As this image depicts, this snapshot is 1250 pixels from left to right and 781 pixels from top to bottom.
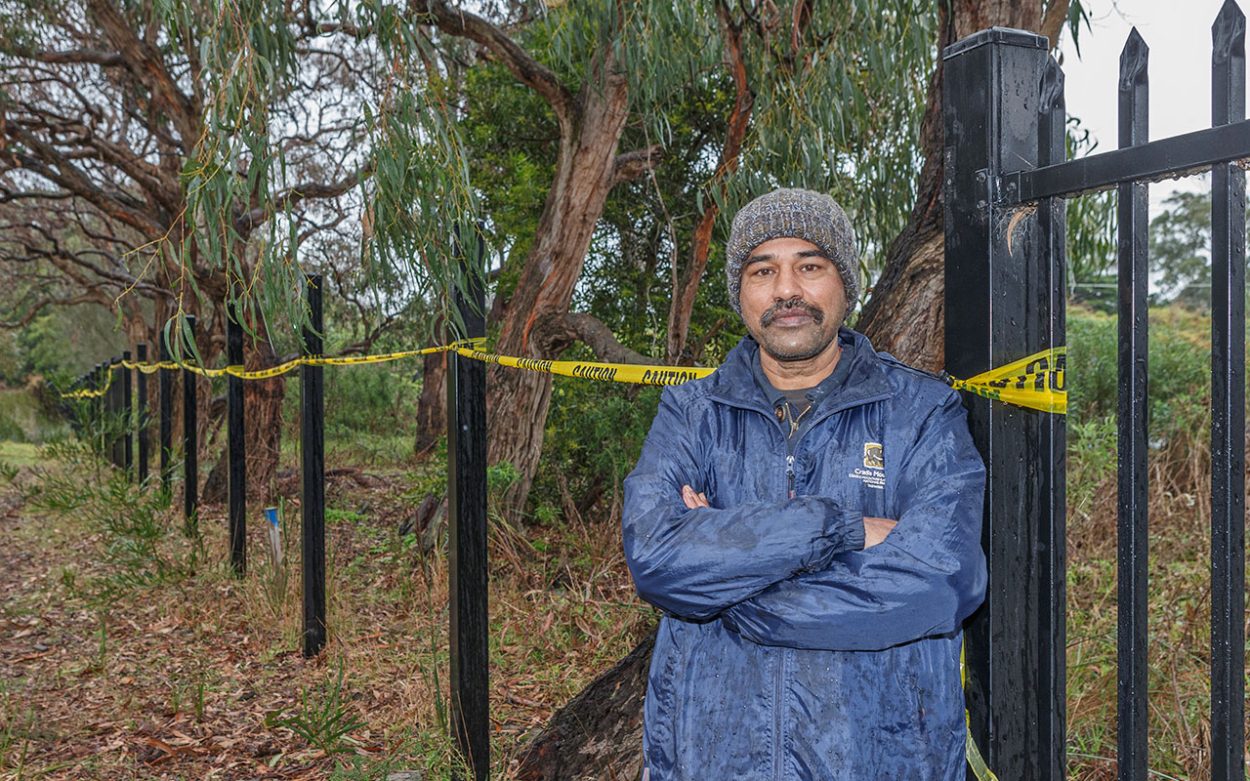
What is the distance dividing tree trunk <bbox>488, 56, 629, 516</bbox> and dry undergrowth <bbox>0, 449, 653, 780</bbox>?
0.75 metres

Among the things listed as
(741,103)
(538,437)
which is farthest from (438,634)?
(741,103)

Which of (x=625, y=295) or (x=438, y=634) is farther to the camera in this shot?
(x=625, y=295)

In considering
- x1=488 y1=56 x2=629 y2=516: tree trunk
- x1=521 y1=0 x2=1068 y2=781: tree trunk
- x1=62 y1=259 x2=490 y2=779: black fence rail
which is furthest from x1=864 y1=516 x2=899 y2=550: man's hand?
x1=488 y1=56 x2=629 y2=516: tree trunk

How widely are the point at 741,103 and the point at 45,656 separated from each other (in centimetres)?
502

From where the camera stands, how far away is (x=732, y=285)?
2277 mm

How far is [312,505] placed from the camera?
213 inches

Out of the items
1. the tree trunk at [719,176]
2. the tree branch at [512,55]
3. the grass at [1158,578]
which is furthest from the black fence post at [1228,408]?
the tree branch at [512,55]

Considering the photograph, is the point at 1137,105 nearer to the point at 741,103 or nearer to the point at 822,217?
the point at 822,217

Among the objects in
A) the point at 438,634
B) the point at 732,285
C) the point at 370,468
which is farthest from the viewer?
the point at 370,468

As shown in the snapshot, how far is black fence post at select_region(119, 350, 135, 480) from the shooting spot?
36.7ft

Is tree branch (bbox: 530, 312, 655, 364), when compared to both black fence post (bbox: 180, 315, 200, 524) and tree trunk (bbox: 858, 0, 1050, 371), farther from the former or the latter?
tree trunk (bbox: 858, 0, 1050, 371)

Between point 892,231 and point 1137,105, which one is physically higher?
point 892,231

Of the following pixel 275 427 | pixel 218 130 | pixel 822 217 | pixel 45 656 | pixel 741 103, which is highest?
pixel 741 103

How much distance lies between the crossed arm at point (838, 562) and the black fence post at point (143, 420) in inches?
387
